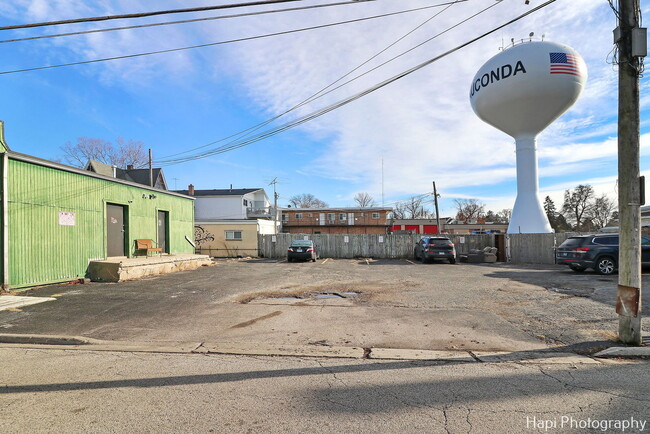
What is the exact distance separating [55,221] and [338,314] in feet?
34.4

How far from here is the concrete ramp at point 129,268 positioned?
41.2 feet

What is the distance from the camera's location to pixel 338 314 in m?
7.60

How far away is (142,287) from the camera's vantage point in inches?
444

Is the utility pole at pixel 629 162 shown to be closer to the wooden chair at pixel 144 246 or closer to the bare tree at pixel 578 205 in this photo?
the wooden chair at pixel 144 246

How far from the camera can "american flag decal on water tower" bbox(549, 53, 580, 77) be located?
2492 centimetres

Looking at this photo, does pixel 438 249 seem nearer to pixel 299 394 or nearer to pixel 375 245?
pixel 375 245

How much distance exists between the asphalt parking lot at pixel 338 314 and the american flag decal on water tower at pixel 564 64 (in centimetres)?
1961

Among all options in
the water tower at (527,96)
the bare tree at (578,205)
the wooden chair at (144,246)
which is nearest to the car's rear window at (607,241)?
the water tower at (527,96)

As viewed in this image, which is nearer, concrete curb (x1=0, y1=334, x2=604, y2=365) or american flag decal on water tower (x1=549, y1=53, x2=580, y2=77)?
concrete curb (x1=0, y1=334, x2=604, y2=365)

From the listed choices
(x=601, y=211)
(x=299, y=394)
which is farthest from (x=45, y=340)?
(x=601, y=211)

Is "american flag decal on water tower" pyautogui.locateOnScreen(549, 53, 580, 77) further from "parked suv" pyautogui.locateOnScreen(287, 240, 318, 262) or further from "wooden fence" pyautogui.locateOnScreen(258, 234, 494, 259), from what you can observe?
"parked suv" pyautogui.locateOnScreen(287, 240, 318, 262)

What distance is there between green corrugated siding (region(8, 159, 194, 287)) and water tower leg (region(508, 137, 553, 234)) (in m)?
27.2

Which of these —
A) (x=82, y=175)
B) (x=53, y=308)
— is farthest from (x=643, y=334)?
(x=82, y=175)

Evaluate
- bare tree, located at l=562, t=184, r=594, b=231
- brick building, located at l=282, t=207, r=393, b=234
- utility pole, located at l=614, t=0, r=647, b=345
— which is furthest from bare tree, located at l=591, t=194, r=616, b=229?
utility pole, located at l=614, t=0, r=647, b=345
